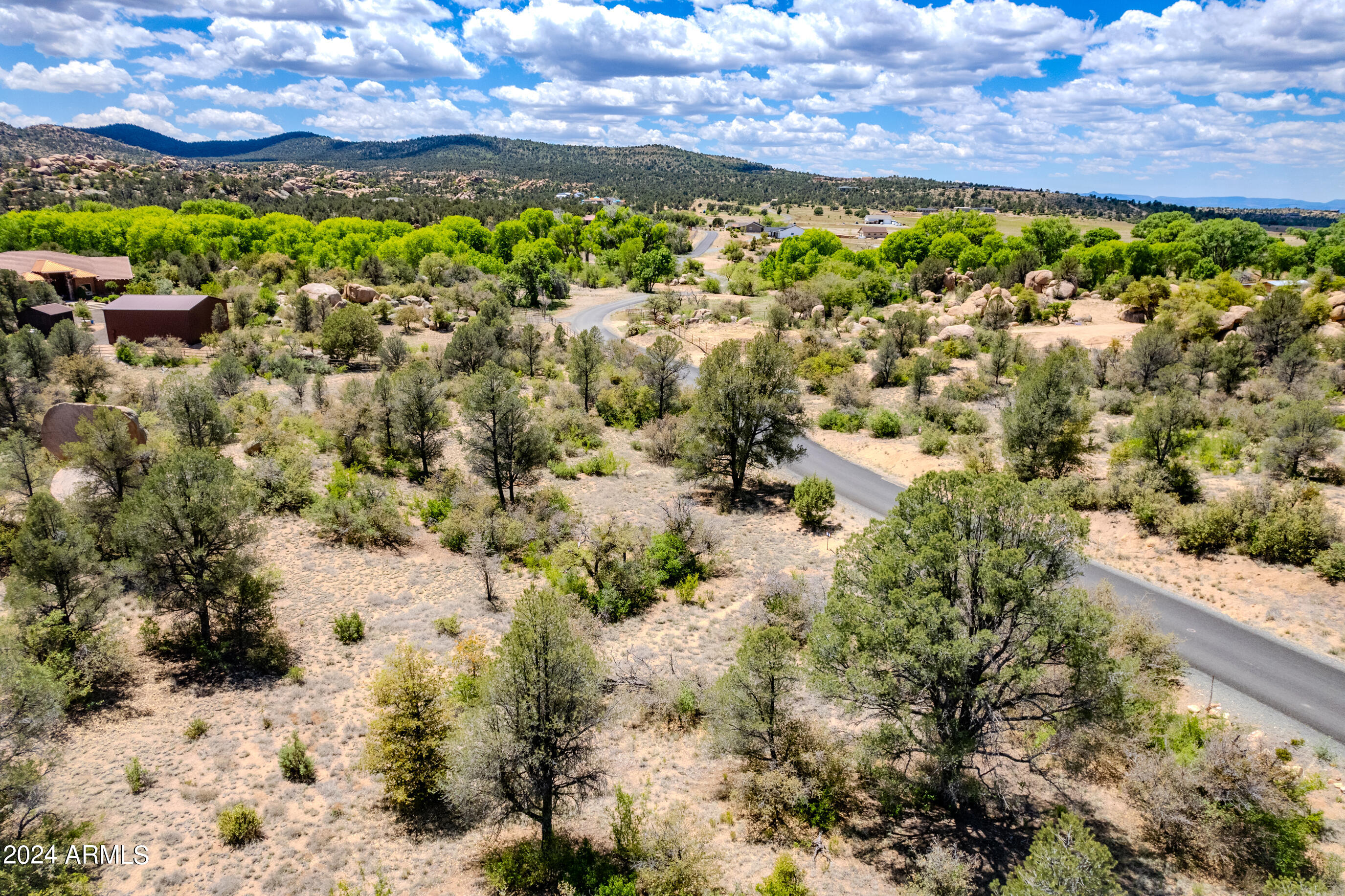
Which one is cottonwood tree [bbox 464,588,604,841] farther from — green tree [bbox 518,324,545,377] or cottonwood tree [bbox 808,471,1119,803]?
green tree [bbox 518,324,545,377]

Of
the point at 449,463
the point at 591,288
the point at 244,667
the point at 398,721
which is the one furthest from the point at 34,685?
the point at 591,288

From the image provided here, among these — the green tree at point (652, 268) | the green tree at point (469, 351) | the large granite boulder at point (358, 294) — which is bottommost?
the green tree at point (469, 351)

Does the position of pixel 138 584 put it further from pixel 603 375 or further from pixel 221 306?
pixel 221 306

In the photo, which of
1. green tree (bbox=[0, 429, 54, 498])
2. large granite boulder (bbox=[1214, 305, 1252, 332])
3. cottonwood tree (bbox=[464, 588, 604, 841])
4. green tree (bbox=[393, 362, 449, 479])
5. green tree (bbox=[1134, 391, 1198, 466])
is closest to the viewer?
cottonwood tree (bbox=[464, 588, 604, 841])

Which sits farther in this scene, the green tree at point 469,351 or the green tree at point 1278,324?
the green tree at point 469,351

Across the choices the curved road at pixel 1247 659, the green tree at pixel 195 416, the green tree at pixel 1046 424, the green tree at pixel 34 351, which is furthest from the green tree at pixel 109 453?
the green tree at pixel 1046 424

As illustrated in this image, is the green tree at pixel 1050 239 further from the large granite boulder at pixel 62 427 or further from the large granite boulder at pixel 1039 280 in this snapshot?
the large granite boulder at pixel 62 427

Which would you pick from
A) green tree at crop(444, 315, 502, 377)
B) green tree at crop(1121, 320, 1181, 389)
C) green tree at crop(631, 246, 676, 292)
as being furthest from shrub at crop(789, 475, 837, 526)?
green tree at crop(631, 246, 676, 292)
